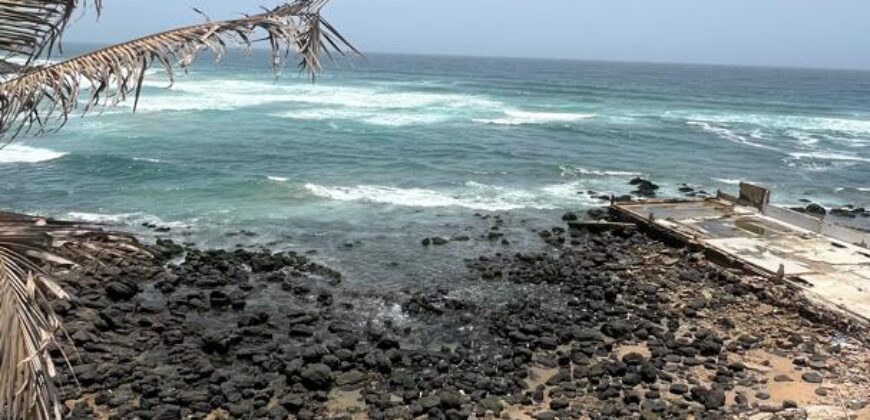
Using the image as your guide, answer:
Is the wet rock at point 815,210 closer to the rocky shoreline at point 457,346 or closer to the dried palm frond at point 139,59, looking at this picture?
the rocky shoreline at point 457,346

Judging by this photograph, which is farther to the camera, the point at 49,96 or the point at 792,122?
the point at 792,122

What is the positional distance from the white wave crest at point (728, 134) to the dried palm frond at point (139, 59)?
49126mm

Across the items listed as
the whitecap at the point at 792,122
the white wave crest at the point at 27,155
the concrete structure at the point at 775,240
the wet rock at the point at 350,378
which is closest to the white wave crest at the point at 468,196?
the concrete structure at the point at 775,240

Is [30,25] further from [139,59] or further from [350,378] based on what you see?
[350,378]

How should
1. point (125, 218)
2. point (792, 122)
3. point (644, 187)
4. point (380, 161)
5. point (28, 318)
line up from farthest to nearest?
point (792, 122)
point (380, 161)
point (644, 187)
point (125, 218)
point (28, 318)

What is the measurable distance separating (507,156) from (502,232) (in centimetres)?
1653

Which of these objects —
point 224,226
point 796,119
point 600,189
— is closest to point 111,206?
point 224,226

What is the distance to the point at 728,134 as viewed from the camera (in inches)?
2131

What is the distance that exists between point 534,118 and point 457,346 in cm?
4697

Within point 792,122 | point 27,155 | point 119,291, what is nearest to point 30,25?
point 119,291

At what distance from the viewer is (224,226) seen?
2431cm

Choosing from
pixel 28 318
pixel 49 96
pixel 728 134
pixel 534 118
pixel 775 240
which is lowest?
pixel 728 134

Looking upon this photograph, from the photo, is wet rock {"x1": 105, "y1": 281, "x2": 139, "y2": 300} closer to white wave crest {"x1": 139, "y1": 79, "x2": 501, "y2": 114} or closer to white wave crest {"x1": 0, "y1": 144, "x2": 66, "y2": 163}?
white wave crest {"x1": 0, "y1": 144, "x2": 66, "y2": 163}

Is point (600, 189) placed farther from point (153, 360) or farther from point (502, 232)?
point (153, 360)
